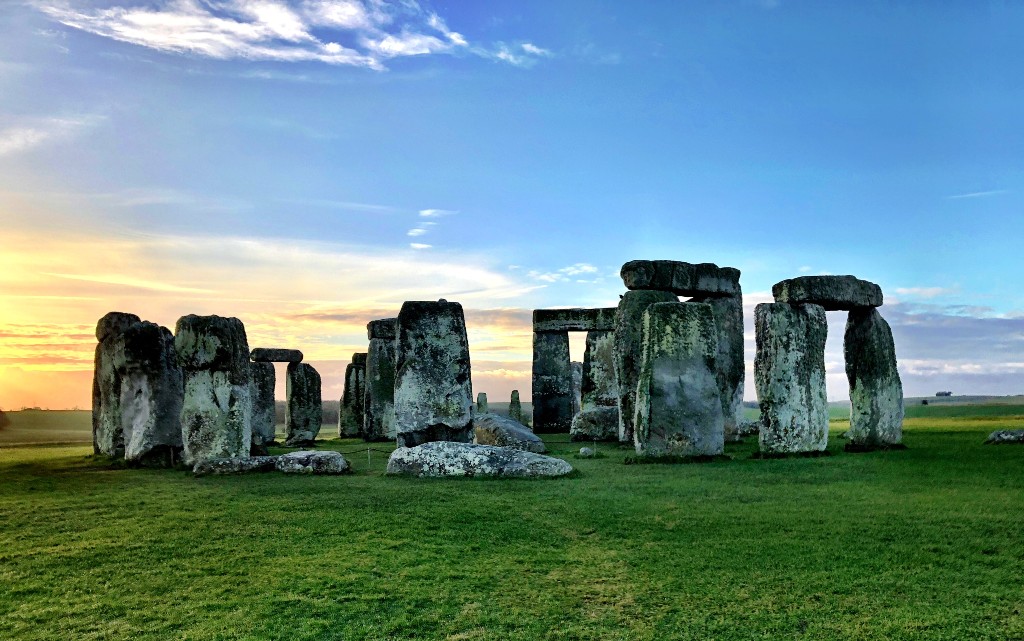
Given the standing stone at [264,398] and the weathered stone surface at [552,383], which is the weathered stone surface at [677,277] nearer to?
the weathered stone surface at [552,383]

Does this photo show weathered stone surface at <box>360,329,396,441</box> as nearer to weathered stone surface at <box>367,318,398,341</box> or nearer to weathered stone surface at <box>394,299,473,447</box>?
weathered stone surface at <box>367,318,398,341</box>

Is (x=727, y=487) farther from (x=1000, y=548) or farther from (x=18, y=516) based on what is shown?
(x=18, y=516)

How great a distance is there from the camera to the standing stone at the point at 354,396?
83.5 feet

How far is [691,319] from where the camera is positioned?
14.1 meters

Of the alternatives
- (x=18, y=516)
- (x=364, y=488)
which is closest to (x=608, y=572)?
(x=364, y=488)

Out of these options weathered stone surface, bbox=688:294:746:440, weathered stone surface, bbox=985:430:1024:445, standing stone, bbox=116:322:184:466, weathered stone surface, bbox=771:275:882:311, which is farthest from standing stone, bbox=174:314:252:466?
weathered stone surface, bbox=985:430:1024:445

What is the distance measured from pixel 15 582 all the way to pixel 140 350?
9290 mm

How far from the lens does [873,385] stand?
15.6 metres

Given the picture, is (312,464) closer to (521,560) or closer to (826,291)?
(521,560)

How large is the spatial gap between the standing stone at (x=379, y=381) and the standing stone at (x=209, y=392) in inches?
334

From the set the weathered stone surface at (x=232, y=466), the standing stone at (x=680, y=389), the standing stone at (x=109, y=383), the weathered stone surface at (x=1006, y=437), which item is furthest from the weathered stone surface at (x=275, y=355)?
the weathered stone surface at (x=1006, y=437)

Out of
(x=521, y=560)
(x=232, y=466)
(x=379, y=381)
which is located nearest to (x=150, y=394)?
(x=232, y=466)

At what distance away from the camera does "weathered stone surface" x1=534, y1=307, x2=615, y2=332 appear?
25444mm

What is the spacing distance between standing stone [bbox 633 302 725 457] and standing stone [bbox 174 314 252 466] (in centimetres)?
695
